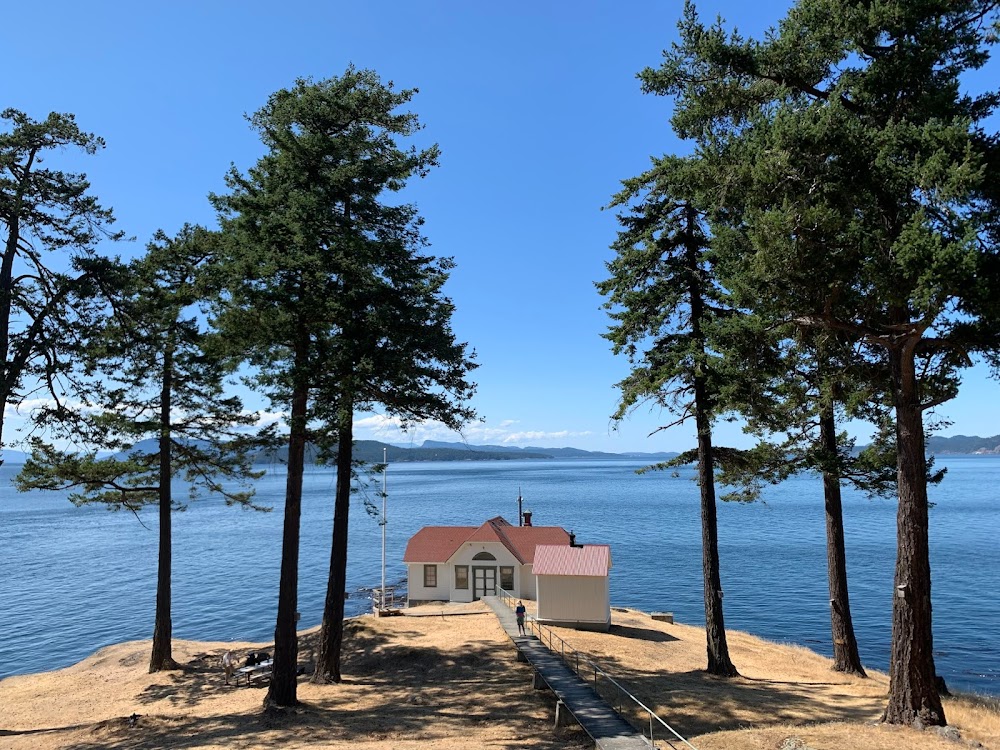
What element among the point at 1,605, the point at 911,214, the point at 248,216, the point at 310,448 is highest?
the point at 248,216

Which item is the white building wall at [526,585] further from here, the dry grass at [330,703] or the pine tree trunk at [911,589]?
the pine tree trunk at [911,589]

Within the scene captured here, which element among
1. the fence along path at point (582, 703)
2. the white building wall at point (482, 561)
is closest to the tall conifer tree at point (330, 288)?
the fence along path at point (582, 703)

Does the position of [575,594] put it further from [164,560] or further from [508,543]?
[164,560]

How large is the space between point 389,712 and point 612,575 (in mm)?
41739

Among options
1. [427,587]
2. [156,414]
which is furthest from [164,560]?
[427,587]

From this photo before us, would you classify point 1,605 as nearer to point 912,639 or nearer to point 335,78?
point 335,78

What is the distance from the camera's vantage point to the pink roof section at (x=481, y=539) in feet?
117

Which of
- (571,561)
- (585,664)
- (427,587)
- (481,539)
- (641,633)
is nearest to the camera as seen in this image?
(585,664)

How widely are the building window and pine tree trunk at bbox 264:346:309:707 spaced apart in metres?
20.3

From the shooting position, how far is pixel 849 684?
1817 centimetres

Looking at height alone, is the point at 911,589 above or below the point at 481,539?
above

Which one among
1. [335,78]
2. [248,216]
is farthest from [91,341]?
[335,78]

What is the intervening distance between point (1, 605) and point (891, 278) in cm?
5784

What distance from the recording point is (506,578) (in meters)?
35.1
